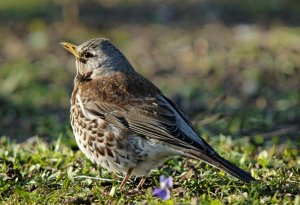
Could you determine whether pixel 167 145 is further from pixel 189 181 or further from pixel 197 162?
pixel 197 162

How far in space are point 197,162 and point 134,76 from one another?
1160mm

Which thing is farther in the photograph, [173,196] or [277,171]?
[277,171]

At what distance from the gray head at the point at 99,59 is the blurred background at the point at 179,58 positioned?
942 mm

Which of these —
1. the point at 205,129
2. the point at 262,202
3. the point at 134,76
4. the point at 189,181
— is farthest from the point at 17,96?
the point at 262,202

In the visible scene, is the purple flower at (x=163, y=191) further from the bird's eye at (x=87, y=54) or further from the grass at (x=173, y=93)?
the bird's eye at (x=87, y=54)

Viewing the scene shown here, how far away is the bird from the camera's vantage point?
6809mm

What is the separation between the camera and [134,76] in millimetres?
7855

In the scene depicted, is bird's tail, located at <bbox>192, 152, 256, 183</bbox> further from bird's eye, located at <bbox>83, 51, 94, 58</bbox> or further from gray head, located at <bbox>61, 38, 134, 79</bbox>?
bird's eye, located at <bbox>83, 51, 94, 58</bbox>

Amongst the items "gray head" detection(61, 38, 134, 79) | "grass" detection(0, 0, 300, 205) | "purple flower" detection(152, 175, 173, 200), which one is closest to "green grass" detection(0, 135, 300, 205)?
"grass" detection(0, 0, 300, 205)

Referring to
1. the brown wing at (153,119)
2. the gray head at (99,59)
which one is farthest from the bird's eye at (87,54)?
the brown wing at (153,119)

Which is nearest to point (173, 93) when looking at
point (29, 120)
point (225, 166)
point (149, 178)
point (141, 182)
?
point (29, 120)

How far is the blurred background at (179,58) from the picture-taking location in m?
10.5

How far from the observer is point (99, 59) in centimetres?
820

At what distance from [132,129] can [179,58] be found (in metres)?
6.70
